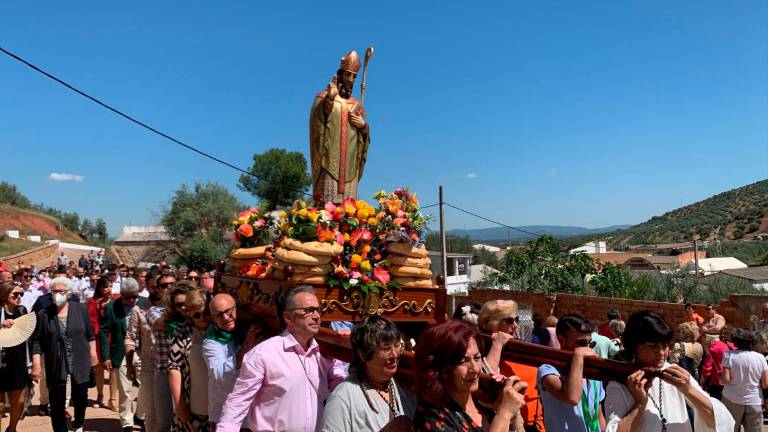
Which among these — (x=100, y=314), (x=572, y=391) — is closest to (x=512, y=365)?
(x=572, y=391)

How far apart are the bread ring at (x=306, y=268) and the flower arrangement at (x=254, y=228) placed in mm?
1076

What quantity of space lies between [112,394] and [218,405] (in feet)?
15.7

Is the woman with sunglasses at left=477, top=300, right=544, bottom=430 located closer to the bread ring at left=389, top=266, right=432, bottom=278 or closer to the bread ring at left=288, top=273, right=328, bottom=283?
the bread ring at left=389, top=266, right=432, bottom=278

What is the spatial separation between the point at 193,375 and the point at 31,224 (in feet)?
197

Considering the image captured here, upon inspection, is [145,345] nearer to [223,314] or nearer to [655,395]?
[223,314]

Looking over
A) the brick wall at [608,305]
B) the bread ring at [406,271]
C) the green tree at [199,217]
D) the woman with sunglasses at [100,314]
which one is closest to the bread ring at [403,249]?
the bread ring at [406,271]

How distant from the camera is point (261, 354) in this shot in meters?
2.75

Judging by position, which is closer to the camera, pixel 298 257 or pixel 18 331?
pixel 298 257

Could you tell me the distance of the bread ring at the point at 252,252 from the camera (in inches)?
184

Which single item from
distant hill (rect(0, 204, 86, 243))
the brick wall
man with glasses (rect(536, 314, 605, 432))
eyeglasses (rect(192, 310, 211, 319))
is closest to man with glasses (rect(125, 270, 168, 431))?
eyeglasses (rect(192, 310, 211, 319))

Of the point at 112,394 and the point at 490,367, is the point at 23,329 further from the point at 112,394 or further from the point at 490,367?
the point at 490,367

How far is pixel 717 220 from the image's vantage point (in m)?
63.1

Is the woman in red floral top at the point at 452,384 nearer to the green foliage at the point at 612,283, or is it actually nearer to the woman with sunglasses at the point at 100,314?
the woman with sunglasses at the point at 100,314

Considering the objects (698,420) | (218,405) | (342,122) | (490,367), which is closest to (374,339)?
(490,367)
